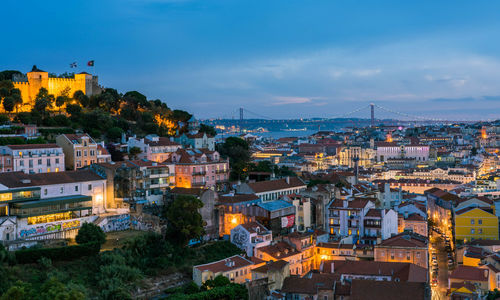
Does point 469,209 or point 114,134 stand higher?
point 114,134

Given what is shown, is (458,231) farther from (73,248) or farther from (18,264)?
(18,264)

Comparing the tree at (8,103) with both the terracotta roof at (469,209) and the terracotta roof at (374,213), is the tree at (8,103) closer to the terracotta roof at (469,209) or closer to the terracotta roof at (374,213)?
the terracotta roof at (374,213)

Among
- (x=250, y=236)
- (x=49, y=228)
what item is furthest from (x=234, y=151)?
(x=49, y=228)

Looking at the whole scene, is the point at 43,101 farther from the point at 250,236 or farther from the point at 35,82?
the point at 250,236

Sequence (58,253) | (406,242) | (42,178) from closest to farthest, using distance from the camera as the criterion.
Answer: (58,253)
(42,178)
(406,242)

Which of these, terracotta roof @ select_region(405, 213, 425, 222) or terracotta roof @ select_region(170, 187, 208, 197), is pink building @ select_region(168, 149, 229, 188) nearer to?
terracotta roof @ select_region(170, 187, 208, 197)

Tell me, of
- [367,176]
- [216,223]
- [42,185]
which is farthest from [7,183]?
[367,176]

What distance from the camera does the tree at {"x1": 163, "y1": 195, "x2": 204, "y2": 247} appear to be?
21016 millimetres

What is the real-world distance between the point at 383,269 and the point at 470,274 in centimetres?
307

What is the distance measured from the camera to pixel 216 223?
23.4 metres

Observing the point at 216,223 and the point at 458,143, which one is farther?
the point at 458,143

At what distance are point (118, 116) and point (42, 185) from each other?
1810cm

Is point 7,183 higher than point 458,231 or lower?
higher

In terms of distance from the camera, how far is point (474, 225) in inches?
1086
